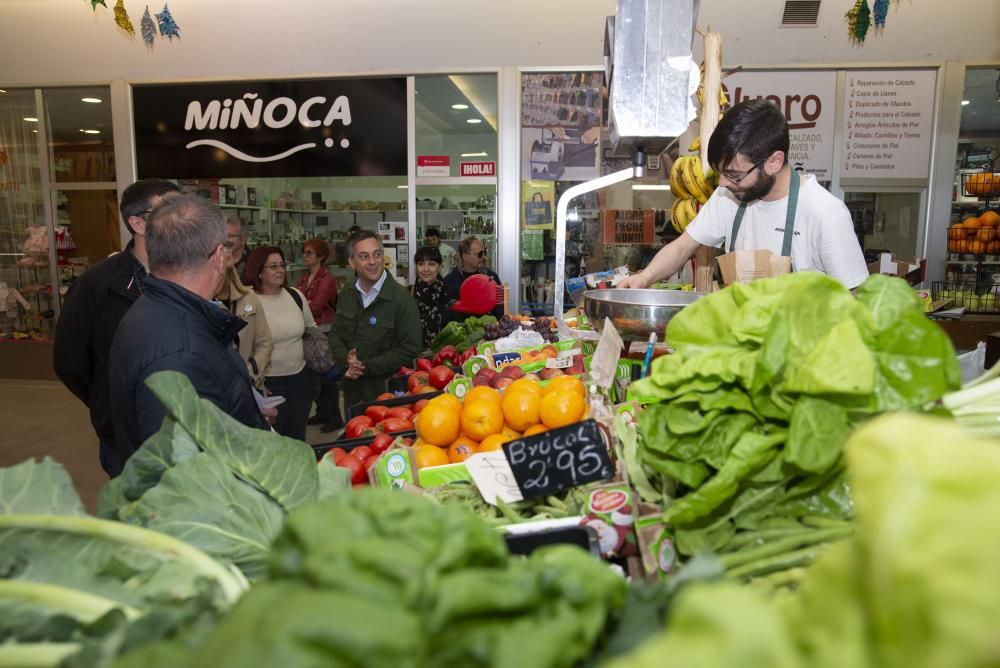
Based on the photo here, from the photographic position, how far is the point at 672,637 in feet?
1.75

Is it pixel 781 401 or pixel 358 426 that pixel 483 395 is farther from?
pixel 781 401

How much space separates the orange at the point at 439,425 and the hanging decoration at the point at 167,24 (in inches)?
283

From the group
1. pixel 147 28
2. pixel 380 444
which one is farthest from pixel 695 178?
pixel 147 28

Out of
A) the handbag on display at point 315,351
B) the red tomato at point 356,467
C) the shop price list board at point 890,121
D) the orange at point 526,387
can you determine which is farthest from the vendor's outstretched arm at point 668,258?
the shop price list board at point 890,121

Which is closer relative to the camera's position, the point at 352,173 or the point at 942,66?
the point at 942,66

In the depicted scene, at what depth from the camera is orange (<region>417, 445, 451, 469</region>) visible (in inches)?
81.0

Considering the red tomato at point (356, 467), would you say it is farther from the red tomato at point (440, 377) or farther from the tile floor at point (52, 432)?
the tile floor at point (52, 432)

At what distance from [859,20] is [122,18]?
782 cm

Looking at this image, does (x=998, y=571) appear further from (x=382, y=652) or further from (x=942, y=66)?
(x=942, y=66)

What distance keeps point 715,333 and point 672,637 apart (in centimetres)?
81

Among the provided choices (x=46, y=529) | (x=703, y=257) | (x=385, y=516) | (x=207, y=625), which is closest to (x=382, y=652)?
(x=385, y=516)

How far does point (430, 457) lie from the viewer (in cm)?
208

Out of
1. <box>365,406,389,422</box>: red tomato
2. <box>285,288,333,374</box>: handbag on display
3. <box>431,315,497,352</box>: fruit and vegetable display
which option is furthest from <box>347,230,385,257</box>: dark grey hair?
<box>365,406,389,422</box>: red tomato

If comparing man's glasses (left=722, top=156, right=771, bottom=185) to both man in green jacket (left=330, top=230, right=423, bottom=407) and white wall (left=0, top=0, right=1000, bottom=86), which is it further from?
white wall (left=0, top=0, right=1000, bottom=86)
